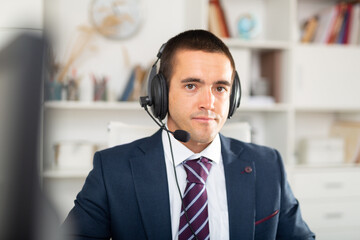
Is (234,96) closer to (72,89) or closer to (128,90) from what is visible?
(128,90)

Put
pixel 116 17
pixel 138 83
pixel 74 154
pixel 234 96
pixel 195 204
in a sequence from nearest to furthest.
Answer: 1. pixel 195 204
2. pixel 234 96
3. pixel 74 154
4. pixel 138 83
5. pixel 116 17

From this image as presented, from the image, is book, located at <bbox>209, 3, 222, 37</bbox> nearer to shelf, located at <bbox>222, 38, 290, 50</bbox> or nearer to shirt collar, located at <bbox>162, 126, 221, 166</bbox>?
shelf, located at <bbox>222, 38, 290, 50</bbox>

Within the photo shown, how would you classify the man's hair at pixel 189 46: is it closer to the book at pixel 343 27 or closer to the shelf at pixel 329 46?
the shelf at pixel 329 46

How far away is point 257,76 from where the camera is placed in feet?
8.55

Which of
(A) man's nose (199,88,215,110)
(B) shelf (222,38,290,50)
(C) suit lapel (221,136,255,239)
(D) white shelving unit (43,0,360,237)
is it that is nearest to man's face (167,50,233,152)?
(A) man's nose (199,88,215,110)

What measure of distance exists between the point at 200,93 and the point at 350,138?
177cm

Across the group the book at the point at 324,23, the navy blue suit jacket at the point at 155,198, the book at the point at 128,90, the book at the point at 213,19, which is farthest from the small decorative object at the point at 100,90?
the book at the point at 324,23

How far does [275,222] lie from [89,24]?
1.77 meters

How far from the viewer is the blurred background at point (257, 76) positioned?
7.43 ft

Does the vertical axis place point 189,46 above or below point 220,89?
above

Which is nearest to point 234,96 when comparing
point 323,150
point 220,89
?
point 220,89

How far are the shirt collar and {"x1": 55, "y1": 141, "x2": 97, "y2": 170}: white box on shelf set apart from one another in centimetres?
107

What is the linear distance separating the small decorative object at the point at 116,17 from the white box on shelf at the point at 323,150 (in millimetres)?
1402

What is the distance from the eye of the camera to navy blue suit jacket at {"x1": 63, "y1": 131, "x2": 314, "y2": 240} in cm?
107
